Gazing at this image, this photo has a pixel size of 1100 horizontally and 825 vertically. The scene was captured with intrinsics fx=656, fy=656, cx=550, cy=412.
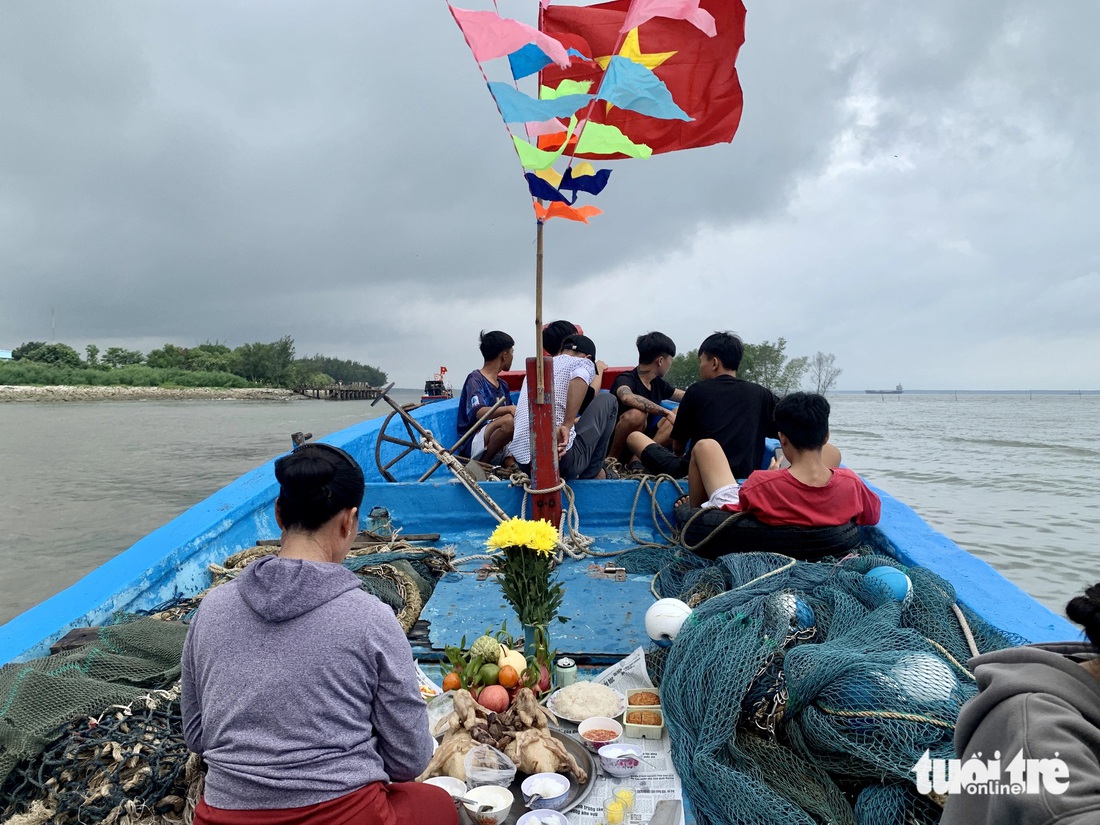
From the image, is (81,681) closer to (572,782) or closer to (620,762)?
(572,782)

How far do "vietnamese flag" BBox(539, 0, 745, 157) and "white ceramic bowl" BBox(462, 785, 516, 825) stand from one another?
130 inches

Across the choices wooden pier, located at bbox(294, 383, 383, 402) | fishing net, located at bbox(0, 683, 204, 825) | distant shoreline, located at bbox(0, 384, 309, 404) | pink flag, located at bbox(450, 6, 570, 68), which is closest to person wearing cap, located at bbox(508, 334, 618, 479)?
pink flag, located at bbox(450, 6, 570, 68)

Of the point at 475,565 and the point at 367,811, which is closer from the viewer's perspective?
the point at 367,811

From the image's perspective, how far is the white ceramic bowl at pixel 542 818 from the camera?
5.24 ft

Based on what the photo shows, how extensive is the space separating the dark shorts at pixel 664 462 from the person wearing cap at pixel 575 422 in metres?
0.37

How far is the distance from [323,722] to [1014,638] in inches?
92.6

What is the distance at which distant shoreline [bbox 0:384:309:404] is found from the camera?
46.9 m

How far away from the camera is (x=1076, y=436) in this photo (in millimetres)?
21391

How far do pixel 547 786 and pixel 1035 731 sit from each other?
47.1 inches

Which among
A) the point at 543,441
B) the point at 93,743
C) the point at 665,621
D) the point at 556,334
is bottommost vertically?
the point at 93,743

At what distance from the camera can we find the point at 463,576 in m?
3.66

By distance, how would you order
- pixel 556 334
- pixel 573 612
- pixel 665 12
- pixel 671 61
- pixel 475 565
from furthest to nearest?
pixel 556 334 → pixel 671 61 → pixel 475 565 → pixel 665 12 → pixel 573 612

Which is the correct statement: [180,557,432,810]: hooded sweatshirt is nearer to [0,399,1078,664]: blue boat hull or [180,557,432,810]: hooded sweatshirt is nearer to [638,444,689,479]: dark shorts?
[0,399,1078,664]: blue boat hull

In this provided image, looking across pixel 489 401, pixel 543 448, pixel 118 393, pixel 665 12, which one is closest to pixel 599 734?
pixel 543 448
